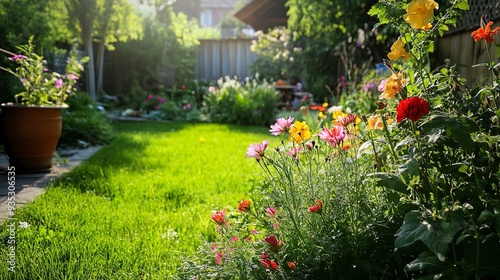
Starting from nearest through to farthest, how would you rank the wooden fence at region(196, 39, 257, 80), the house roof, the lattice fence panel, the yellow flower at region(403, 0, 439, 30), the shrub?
the yellow flower at region(403, 0, 439, 30) → the lattice fence panel → the shrub → the house roof → the wooden fence at region(196, 39, 257, 80)

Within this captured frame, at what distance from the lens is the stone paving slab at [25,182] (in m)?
2.67

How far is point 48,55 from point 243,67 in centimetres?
732

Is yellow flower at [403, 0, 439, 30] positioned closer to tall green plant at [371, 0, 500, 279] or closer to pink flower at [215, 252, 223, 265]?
tall green plant at [371, 0, 500, 279]

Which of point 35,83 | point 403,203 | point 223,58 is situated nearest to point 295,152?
point 403,203

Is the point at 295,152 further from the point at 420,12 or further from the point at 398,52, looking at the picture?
the point at 420,12

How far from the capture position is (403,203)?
1.44m

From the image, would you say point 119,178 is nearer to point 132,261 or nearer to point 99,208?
point 99,208

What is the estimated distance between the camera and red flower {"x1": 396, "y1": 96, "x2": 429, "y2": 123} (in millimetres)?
1180

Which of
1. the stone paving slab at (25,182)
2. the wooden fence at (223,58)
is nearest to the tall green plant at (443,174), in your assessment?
the stone paving slab at (25,182)

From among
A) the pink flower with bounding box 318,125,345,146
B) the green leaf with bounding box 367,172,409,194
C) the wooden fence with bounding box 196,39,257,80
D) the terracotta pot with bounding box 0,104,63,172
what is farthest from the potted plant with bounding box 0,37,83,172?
the wooden fence with bounding box 196,39,257,80

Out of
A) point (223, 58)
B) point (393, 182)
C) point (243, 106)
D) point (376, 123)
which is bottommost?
point (243, 106)

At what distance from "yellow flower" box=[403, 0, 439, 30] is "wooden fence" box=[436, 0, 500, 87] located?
1568 mm

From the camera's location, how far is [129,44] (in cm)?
1257

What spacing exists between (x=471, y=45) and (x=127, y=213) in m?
2.73
